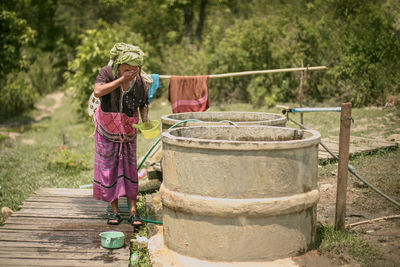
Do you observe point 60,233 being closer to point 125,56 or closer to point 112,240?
point 112,240

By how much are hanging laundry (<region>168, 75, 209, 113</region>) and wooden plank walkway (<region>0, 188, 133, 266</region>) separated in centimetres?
198

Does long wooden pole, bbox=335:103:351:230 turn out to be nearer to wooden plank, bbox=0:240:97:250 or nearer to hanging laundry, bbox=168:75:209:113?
wooden plank, bbox=0:240:97:250

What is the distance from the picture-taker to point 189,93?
22.7 feet

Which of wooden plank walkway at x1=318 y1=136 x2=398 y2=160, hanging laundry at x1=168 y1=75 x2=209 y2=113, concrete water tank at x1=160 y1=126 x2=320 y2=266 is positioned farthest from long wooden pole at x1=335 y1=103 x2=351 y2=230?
hanging laundry at x1=168 y1=75 x2=209 y2=113

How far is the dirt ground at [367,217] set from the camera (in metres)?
3.56

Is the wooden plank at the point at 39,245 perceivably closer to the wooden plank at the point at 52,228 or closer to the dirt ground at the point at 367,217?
the wooden plank at the point at 52,228

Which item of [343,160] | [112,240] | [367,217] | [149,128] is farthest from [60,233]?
[367,217]

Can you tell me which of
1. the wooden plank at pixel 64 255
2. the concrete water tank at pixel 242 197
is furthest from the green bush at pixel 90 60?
the concrete water tank at pixel 242 197

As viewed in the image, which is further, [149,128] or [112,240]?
[149,128]

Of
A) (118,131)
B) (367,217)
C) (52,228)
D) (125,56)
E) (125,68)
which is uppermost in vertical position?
(125,56)

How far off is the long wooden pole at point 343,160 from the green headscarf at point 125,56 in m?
1.87

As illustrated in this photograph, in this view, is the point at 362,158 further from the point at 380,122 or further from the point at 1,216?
the point at 1,216

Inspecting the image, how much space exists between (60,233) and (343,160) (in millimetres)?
2661

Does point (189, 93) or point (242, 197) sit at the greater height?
point (189, 93)
